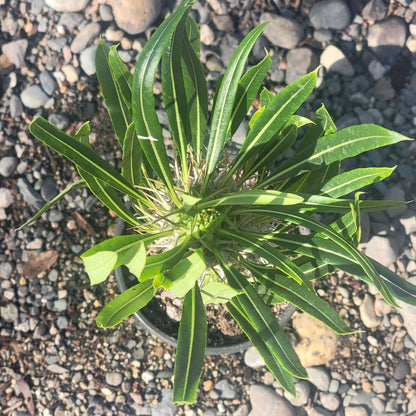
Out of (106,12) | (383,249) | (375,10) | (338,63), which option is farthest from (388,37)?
(106,12)

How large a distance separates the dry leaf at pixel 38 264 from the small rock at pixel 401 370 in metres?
1.26

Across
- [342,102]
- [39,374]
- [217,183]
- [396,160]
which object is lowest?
[39,374]

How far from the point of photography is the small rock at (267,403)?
5.30 feet

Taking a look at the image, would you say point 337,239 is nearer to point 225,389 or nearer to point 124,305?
point 124,305

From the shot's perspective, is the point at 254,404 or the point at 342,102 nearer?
the point at 254,404

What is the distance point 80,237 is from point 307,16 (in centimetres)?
119

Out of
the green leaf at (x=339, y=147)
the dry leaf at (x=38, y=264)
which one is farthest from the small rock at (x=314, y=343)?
the dry leaf at (x=38, y=264)

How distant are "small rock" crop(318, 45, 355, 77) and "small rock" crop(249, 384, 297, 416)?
117 centimetres

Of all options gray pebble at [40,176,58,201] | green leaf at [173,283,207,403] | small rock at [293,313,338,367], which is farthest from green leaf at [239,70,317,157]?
gray pebble at [40,176,58,201]

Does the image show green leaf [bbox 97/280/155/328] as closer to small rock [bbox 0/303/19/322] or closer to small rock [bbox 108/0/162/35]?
small rock [bbox 0/303/19/322]

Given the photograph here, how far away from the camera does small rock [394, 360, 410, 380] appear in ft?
5.44

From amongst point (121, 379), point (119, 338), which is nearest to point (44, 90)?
point (119, 338)

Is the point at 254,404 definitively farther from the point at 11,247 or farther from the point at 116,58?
the point at 116,58

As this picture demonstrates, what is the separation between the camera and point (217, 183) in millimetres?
1170
